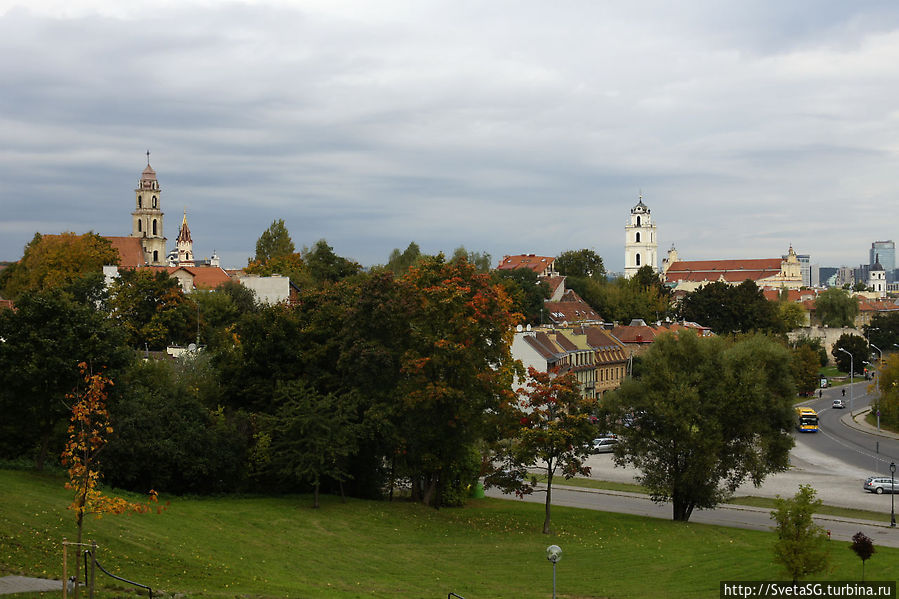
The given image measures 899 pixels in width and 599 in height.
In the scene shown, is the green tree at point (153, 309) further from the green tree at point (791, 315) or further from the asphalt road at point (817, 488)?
the green tree at point (791, 315)

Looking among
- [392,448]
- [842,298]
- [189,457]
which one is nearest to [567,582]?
[392,448]

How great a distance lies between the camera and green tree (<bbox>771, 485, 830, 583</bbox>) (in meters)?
26.5

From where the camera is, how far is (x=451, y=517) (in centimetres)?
4084

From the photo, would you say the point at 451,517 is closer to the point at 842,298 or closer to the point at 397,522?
the point at 397,522

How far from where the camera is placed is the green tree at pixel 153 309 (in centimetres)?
7075

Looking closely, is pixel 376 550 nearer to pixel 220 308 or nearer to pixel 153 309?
pixel 153 309

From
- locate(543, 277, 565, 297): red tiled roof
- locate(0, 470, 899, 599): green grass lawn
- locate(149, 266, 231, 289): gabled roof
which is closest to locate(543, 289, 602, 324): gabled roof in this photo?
locate(543, 277, 565, 297): red tiled roof

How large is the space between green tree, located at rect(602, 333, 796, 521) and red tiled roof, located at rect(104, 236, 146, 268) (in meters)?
101

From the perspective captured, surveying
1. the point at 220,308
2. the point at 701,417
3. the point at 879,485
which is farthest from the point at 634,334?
the point at 701,417

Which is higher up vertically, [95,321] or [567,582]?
[95,321]

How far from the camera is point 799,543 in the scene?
87.3 feet

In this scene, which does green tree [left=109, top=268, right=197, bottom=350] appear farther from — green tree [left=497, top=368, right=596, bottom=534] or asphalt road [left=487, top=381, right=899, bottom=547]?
green tree [left=497, top=368, right=596, bottom=534]

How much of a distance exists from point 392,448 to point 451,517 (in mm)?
3929

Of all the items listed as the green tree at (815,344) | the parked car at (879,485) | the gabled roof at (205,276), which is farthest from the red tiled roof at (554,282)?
the parked car at (879,485)
